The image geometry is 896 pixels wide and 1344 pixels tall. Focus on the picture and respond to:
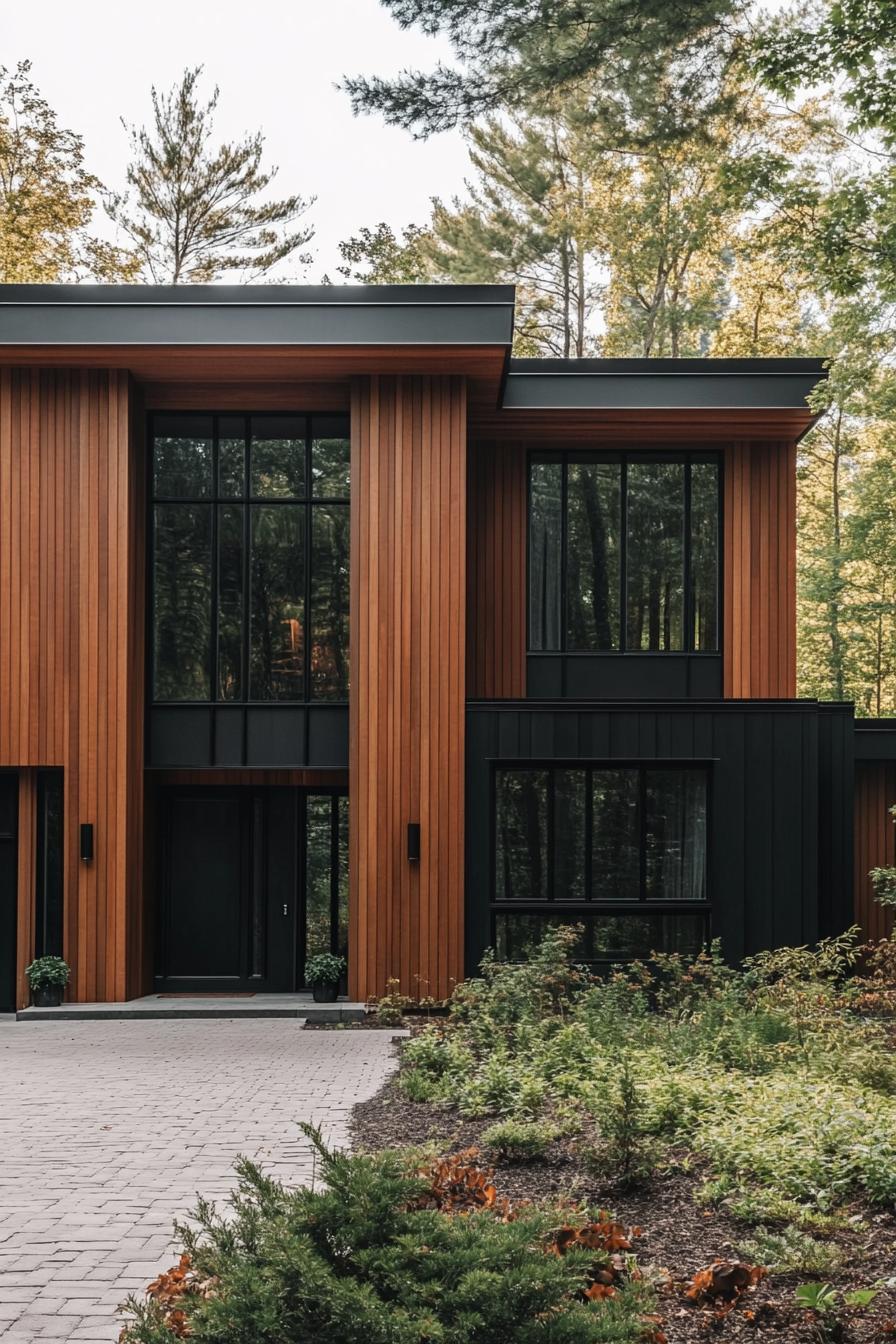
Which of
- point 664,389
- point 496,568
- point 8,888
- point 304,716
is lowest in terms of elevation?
point 8,888

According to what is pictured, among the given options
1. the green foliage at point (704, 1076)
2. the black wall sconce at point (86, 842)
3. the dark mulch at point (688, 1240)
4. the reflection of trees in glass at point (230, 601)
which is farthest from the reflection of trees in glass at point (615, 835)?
the dark mulch at point (688, 1240)

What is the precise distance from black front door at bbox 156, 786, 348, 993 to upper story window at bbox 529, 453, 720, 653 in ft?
13.0

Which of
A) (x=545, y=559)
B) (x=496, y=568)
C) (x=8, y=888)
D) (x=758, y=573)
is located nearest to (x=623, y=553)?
(x=545, y=559)

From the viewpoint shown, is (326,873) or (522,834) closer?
(522,834)

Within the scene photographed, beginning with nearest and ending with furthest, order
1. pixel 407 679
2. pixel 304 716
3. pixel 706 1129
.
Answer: pixel 706 1129 < pixel 407 679 < pixel 304 716

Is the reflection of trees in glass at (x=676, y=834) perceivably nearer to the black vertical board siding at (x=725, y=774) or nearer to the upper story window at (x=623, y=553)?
the black vertical board siding at (x=725, y=774)

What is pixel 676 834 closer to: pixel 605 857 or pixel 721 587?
pixel 605 857

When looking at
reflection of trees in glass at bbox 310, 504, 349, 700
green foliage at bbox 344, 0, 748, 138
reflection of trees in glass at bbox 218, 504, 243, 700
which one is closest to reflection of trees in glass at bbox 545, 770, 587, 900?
reflection of trees in glass at bbox 310, 504, 349, 700

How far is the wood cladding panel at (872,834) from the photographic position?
1705cm

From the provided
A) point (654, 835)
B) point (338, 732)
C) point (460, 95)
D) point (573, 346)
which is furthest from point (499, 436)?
point (573, 346)

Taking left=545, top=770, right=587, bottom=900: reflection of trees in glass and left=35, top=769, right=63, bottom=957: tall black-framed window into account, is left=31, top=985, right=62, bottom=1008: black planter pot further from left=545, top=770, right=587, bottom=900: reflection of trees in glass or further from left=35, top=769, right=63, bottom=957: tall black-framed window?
left=545, top=770, right=587, bottom=900: reflection of trees in glass

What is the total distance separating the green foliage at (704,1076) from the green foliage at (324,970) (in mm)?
1952

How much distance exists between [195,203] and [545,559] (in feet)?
59.3

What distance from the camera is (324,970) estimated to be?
14.7 metres
